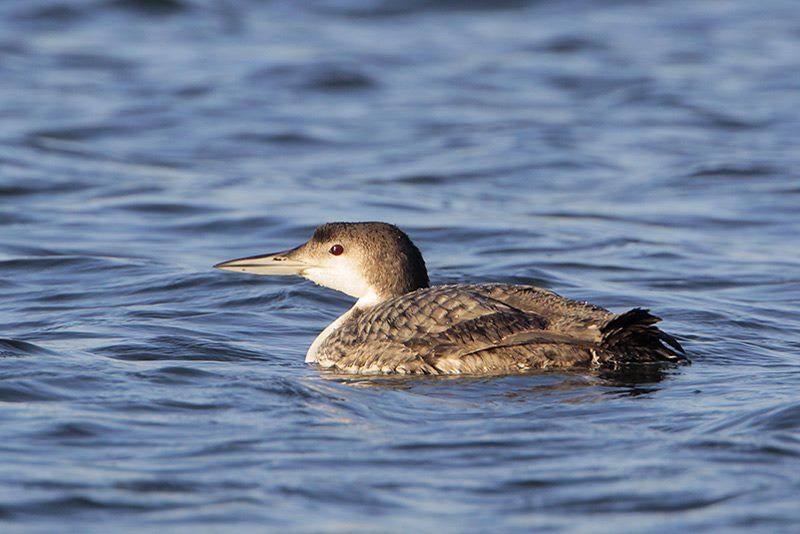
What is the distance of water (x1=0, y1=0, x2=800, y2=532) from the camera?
5.45m

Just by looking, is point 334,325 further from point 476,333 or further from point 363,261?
point 476,333

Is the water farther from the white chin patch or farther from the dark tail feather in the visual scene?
the white chin patch

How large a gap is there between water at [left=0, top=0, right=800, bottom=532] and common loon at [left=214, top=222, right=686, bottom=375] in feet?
0.52

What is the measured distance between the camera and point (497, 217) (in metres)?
12.6

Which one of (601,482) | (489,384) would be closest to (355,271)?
(489,384)

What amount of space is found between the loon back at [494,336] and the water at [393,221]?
0.50 feet

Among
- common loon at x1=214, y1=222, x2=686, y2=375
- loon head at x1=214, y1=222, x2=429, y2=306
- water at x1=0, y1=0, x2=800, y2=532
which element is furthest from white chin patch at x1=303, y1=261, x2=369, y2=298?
water at x1=0, y1=0, x2=800, y2=532

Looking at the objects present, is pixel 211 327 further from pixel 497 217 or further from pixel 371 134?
pixel 371 134

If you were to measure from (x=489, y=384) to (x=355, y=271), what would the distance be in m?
1.46

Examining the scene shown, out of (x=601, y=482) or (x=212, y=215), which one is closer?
(x=601, y=482)

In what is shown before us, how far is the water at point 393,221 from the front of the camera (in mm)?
5449

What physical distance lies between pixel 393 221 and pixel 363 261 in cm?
422

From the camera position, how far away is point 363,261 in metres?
8.19

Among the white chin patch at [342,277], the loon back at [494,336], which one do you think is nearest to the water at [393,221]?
the loon back at [494,336]
